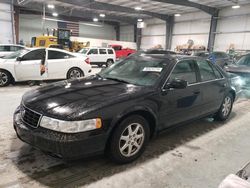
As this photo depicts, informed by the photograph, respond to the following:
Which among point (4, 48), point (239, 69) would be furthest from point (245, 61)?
point (4, 48)

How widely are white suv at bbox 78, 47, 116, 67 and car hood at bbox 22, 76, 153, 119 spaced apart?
12.4 metres

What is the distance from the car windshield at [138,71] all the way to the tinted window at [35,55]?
4609 mm

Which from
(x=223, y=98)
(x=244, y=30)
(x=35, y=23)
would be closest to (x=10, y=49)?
(x=223, y=98)

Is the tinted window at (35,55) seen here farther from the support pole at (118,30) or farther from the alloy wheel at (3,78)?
the support pole at (118,30)

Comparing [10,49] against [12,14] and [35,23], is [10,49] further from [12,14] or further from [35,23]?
[35,23]

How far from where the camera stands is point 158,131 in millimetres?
3037

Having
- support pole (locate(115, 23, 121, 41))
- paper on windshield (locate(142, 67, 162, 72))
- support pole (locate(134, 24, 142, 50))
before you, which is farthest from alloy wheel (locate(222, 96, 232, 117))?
support pole (locate(115, 23, 121, 41))

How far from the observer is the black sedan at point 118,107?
7.47 ft

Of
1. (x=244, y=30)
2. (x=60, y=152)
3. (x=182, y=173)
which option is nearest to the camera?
(x=60, y=152)

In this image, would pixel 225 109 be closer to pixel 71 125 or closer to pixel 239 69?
pixel 71 125

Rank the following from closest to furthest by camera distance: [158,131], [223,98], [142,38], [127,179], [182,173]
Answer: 1. [127,179]
2. [182,173]
3. [158,131]
4. [223,98]
5. [142,38]

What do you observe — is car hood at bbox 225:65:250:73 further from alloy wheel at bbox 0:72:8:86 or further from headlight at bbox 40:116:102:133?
alloy wheel at bbox 0:72:8:86

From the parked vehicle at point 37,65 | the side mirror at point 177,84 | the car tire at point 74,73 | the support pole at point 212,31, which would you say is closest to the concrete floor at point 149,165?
the side mirror at point 177,84

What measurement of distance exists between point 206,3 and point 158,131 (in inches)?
655
